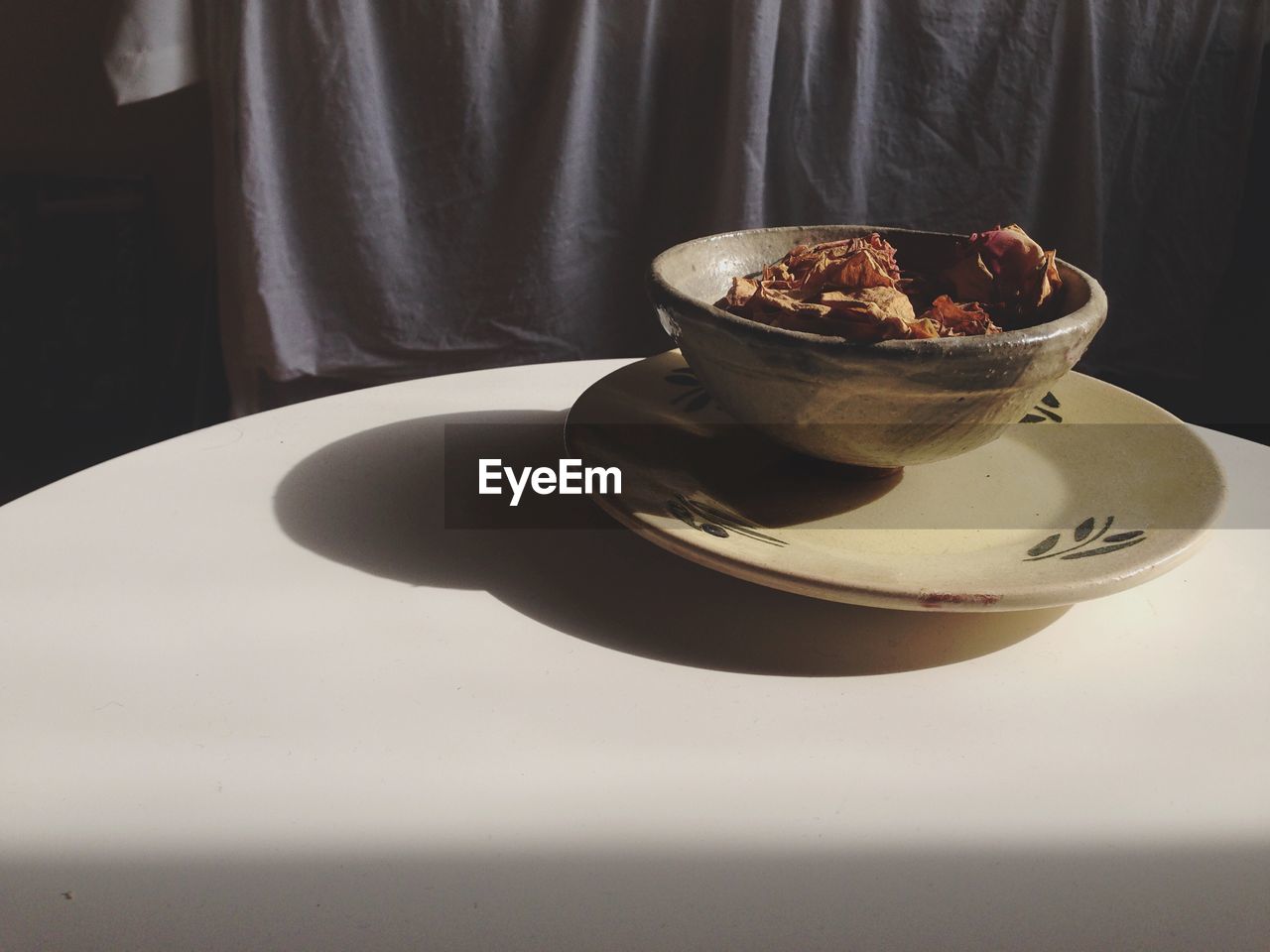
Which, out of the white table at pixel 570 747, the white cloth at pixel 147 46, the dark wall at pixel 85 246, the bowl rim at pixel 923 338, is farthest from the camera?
the dark wall at pixel 85 246

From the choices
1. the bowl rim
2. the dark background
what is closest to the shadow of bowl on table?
the bowl rim

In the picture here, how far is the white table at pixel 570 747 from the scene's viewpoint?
34 cm

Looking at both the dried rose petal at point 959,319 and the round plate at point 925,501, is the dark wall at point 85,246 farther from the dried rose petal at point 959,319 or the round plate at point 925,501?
the dried rose petal at point 959,319

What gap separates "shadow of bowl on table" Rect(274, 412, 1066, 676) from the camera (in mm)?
471

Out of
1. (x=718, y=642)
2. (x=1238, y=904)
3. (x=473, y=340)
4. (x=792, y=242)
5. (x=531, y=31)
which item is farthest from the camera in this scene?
(x=473, y=340)

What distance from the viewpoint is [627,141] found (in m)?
1.39

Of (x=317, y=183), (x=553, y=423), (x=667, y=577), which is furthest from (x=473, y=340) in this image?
(x=667, y=577)

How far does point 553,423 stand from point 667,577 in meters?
0.19

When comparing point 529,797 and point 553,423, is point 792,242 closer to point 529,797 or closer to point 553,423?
point 553,423

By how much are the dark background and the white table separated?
117 cm

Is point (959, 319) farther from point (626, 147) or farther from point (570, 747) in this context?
point (626, 147)

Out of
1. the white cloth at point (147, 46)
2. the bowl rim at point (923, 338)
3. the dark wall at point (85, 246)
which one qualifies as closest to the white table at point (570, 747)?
the bowl rim at point (923, 338)

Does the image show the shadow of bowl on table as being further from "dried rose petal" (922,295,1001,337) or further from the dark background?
the dark background

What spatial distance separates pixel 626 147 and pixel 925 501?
0.96 meters
